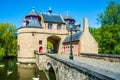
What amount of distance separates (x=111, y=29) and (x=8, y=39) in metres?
27.7

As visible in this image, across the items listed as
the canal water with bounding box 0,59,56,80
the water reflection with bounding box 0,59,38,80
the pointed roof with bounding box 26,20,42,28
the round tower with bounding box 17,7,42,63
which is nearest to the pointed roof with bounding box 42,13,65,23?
the pointed roof with bounding box 26,20,42,28

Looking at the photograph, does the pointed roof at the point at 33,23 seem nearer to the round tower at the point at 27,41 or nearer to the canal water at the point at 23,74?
the round tower at the point at 27,41

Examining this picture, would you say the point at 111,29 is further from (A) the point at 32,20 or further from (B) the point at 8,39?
(B) the point at 8,39

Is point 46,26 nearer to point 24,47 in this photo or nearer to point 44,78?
point 24,47

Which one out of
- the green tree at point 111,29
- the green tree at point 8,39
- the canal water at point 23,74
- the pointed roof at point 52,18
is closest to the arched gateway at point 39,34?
the pointed roof at point 52,18

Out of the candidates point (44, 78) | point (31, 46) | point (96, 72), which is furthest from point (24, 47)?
point (96, 72)

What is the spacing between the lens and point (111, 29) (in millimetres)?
31484

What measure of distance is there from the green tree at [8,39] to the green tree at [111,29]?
81.3 ft

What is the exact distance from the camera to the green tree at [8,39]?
4675 centimetres

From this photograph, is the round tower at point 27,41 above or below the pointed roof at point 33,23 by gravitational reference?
below

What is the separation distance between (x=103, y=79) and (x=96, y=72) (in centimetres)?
62

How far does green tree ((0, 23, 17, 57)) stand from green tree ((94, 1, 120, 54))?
24771mm

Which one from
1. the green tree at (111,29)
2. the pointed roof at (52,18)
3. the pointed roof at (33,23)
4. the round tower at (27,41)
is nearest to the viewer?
the green tree at (111,29)

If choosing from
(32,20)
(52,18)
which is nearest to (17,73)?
(32,20)
